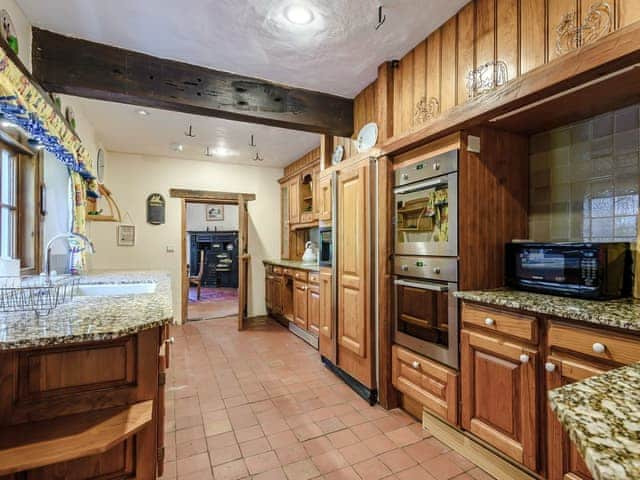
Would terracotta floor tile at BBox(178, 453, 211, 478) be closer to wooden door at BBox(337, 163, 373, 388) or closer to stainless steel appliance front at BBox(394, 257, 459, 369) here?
wooden door at BBox(337, 163, 373, 388)

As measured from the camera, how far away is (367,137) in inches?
105

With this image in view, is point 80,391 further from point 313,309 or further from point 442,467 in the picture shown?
point 313,309

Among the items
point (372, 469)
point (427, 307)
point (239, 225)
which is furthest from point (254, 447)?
point (239, 225)

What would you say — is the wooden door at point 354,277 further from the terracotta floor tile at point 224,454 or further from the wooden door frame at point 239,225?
the wooden door frame at point 239,225

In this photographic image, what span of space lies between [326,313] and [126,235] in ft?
10.5

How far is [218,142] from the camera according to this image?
4.15 m

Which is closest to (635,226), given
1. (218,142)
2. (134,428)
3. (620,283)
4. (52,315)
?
(620,283)

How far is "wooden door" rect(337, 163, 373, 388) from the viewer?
96.9 inches

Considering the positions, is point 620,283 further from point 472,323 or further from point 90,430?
point 90,430

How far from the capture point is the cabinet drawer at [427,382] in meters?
1.87

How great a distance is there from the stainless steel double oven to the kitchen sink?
176cm

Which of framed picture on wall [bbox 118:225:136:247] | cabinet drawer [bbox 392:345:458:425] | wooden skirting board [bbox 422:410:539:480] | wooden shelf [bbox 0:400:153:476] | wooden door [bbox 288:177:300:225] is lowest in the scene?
wooden skirting board [bbox 422:410:539:480]

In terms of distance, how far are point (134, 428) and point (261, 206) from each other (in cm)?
446

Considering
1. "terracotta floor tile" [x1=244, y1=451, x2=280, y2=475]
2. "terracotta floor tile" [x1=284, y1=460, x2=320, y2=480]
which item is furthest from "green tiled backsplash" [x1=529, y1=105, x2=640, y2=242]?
"terracotta floor tile" [x1=244, y1=451, x2=280, y2=475]
